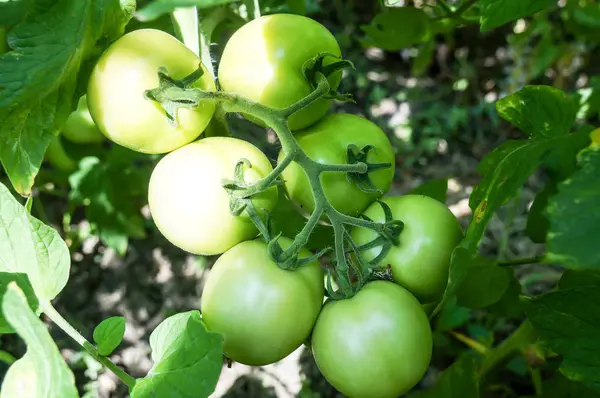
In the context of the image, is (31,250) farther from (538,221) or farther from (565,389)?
(565,389)

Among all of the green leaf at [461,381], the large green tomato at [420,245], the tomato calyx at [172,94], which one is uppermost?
the tomato calyx at [172,94]

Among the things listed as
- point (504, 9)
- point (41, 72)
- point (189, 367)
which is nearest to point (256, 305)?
point (189, 367)

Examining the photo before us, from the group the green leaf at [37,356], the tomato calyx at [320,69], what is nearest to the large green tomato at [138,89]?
the tomato calyx at [320,69]

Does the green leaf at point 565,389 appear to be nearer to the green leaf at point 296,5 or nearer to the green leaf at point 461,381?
the green leaf at point 461,381

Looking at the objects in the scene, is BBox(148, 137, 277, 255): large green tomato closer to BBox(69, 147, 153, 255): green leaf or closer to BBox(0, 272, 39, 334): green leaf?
BBox(0, 272, 39, 334): green leaf

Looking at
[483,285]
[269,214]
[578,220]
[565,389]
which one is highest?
[578,220]

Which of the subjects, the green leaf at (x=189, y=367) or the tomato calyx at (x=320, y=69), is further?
the tomato calyx at (x=320, y=69)
